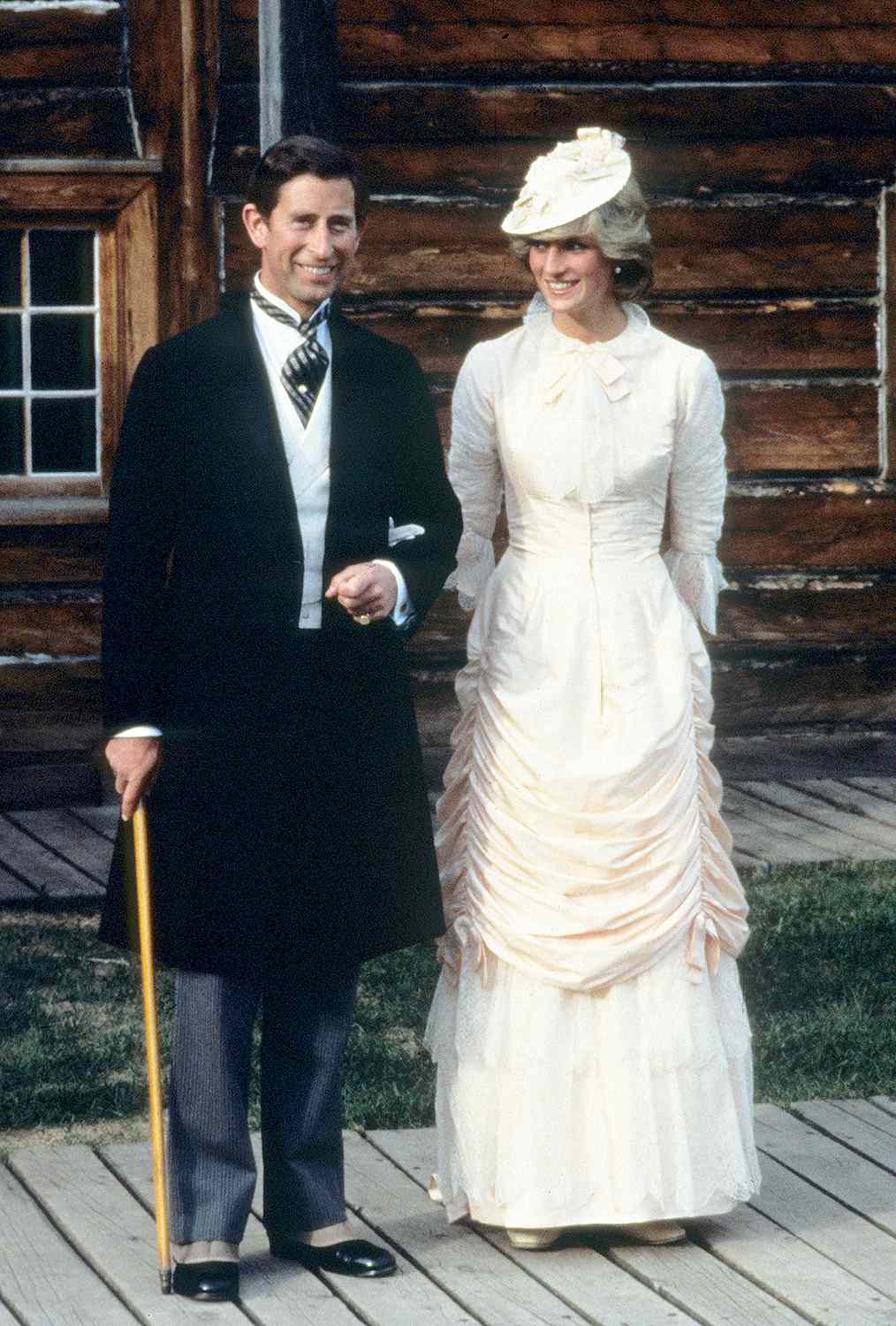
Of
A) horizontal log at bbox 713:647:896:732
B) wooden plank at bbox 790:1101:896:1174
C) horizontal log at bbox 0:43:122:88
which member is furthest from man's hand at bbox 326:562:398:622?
horizontal log at bbox 713:647:896:732

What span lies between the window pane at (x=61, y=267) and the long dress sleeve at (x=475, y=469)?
13.9 ft

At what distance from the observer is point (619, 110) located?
28.6ft

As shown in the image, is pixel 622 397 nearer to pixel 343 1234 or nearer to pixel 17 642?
pixel 343 1234

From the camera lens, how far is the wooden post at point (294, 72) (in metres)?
6.33

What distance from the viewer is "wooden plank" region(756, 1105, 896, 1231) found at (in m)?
4.75

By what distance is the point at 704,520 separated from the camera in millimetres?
4719

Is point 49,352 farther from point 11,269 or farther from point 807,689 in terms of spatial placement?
point 807,689

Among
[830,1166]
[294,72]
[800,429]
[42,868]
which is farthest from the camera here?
[800,429]

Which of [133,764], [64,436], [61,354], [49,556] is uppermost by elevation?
[61,354]

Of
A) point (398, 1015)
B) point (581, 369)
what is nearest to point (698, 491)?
point (581, 369)

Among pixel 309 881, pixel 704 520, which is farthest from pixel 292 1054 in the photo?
pixel 704 520

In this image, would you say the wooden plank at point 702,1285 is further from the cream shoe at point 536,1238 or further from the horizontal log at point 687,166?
the horizontal log at point 687,166

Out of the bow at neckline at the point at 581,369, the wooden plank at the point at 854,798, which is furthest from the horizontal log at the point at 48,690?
the bow at neckline at the point at 581,369

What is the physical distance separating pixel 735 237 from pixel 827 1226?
498 centimetres
